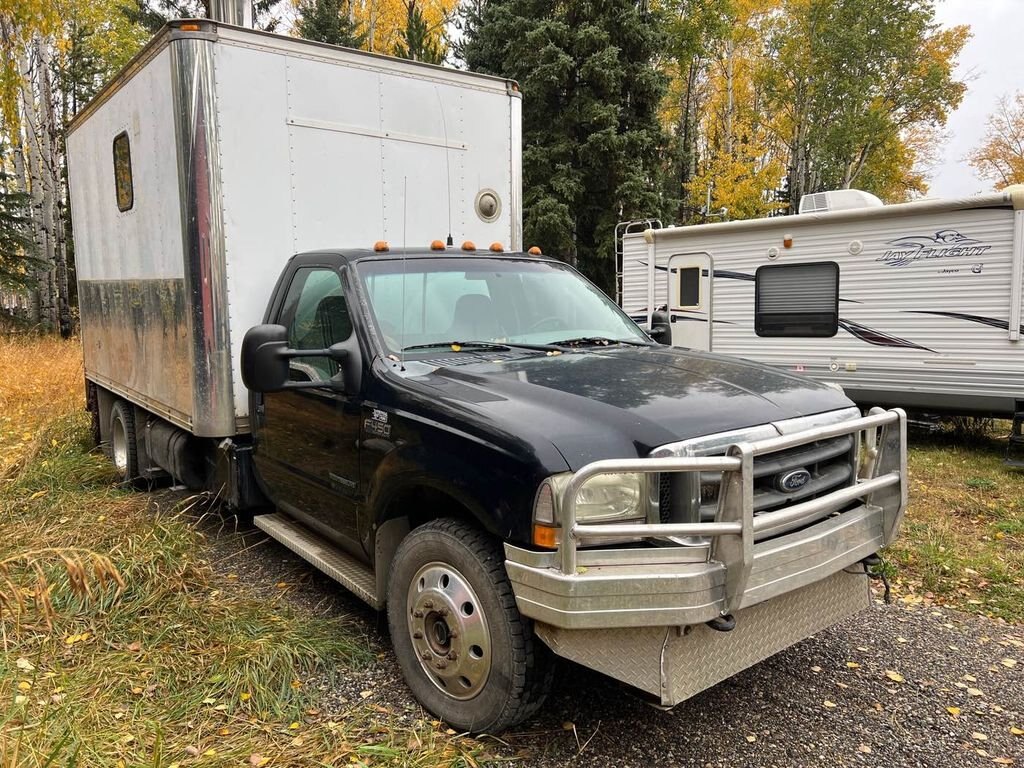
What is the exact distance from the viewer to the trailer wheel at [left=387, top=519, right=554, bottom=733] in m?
2.94

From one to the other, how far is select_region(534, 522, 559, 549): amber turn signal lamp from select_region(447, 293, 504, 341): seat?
60.8 inches

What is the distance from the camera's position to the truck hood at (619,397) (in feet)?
9.36

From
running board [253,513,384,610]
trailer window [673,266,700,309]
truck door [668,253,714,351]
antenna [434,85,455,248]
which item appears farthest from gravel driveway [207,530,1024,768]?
trailer window [673,266,700,309]

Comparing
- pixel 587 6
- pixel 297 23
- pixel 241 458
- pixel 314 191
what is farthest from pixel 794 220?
pixel 297 23

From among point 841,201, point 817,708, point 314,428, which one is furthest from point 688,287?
point 817,708

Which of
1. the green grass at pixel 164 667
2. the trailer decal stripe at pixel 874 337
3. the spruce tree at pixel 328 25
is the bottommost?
the green grass at pixel 164 667

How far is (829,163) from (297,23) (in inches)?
726

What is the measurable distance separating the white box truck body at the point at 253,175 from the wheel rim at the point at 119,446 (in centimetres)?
96

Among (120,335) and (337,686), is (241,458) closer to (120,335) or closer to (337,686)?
(337,686)

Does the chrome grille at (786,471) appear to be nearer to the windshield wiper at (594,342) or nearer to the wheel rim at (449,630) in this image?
the wheel rim at (449,630)

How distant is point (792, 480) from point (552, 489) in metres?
1.03

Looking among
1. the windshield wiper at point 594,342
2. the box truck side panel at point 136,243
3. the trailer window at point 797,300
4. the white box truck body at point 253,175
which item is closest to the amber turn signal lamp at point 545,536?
the windshield wiper at point 594,342

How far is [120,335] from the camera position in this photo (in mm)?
6773

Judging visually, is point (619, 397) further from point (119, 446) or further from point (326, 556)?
point (119, 446)
